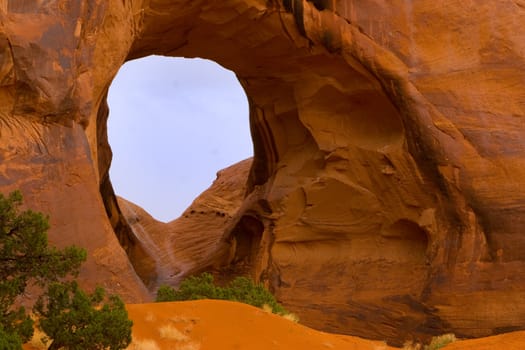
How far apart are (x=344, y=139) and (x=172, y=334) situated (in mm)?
8430

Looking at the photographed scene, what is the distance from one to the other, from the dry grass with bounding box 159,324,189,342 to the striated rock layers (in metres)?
2.47

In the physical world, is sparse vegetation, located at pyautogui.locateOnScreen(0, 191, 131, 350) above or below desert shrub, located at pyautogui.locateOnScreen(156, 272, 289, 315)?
above

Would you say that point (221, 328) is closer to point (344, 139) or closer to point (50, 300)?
point (50, 300)

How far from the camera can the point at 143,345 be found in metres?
6.93

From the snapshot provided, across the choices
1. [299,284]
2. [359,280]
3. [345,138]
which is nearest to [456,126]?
[345,138]

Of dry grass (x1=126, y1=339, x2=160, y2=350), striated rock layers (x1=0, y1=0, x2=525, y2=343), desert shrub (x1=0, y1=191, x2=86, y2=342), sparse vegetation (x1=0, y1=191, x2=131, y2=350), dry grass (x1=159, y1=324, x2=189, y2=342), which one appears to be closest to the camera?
sparse vegetation (x1=0, y1=191, x2=131, y2=350)

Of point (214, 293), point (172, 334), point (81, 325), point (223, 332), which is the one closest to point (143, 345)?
point (172, 334)

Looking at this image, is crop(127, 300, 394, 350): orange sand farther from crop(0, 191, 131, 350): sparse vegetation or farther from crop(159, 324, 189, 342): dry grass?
crop(0, 191, 131, 350): sparse vegetation

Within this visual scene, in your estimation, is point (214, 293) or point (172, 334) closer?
point (172, 334)

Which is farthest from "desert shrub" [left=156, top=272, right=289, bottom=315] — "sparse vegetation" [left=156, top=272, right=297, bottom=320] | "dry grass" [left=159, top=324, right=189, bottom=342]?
"dry grass" [left=159, top=324, right=189, bottom=342]

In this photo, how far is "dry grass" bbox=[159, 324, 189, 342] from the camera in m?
7.24

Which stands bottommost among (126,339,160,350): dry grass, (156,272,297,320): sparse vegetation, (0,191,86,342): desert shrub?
(156,272,297,320): sparse vegetation

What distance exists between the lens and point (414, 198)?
539 inches

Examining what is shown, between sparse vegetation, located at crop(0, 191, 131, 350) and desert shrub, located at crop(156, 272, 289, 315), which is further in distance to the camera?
desert shrub, located at crop(156, 272, 289, 315)
